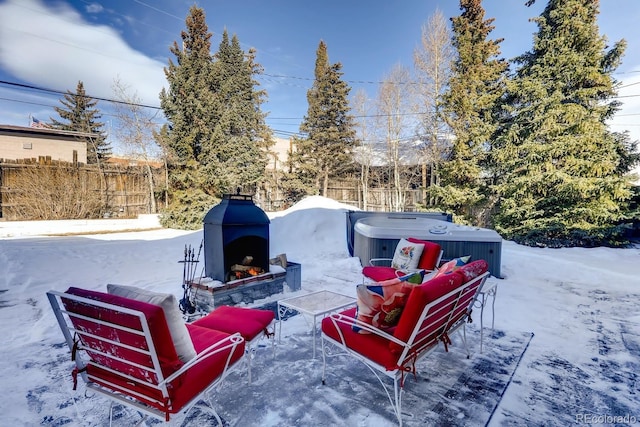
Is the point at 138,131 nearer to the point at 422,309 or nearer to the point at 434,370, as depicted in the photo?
the point at 434,370

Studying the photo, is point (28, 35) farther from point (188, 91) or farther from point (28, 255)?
point (28, 255)

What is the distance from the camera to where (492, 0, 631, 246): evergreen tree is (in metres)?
7.94

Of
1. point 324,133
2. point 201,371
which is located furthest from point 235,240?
point 324,133

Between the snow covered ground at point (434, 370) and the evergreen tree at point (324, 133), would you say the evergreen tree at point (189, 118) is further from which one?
the snow covered ground at point (434, 370)

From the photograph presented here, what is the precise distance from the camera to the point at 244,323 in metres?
2.28

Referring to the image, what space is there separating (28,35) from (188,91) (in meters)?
4.34

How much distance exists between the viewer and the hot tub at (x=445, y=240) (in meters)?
5.14

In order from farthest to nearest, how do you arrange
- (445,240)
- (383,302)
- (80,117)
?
(80,117) → (445,240) → (383,302)

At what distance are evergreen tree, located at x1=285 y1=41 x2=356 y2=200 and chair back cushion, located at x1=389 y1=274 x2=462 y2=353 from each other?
14.0 meters

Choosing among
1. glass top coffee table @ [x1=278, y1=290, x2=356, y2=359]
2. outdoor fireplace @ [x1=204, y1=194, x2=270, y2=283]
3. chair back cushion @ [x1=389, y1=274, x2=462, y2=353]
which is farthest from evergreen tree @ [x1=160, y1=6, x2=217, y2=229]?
chair back cushion @ [x1=389, y1=274, x2=462, y2=353]

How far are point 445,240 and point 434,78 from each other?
27.2ft

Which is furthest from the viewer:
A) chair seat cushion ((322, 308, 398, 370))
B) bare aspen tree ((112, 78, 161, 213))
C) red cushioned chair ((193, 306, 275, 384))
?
bare aspen tree ((112, 78, 161, 213))

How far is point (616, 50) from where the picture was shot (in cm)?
818

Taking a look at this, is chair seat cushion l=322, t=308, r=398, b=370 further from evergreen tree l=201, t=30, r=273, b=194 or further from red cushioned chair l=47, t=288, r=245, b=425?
evergreen tree l=201, t=30, r=273, b=194
